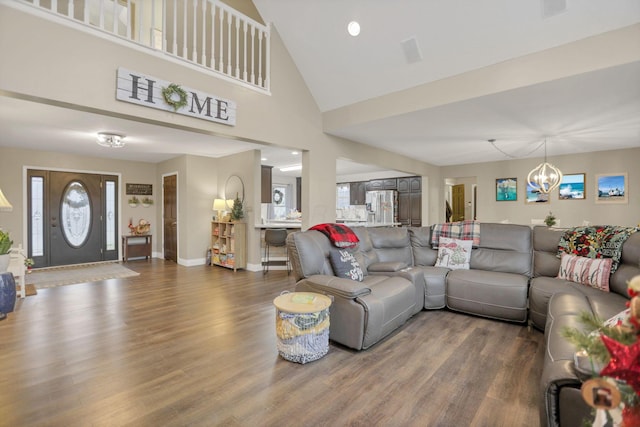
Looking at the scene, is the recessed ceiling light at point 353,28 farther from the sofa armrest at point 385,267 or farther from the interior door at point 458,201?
the interior door at point 458,201

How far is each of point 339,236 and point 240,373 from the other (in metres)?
1.54

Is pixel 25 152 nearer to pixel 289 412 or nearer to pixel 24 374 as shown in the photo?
pixel 24 374

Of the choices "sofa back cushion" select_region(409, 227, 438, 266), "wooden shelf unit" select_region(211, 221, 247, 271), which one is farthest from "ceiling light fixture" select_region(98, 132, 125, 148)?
"sofa back cushion" select_region(409, 227, 438, 266)

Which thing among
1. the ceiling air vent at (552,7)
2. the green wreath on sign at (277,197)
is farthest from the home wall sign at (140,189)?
the ceiling air vent at (552,7)

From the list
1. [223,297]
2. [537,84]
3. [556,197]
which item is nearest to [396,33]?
[537,84]

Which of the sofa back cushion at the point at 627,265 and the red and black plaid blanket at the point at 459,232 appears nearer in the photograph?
the sofa back cushion at the point at 627,265

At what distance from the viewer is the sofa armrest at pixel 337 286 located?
2484 millimetres

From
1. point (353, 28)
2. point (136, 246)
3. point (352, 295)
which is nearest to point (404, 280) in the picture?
point (352, 295)

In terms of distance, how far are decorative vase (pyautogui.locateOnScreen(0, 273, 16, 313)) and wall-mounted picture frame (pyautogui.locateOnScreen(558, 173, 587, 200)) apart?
28.3ft

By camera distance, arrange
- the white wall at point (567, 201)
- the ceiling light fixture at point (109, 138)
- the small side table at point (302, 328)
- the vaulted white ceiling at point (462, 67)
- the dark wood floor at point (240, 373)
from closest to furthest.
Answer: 1. the dark wood floor at point (240, 373)
2. the small side table at point (302, 328)
3. the vaulted white ceiling at point (462, 67)
4. the ceiling light fixture at point (109, 138)
5. the white wall at point (567, 201)

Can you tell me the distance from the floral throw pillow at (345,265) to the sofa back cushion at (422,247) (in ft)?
3.97

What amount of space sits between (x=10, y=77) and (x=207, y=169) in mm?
4438

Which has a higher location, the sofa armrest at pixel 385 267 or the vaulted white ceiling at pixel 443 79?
the vaulted white ceiling at pixel 443 79

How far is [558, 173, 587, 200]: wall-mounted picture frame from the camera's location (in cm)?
645
